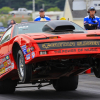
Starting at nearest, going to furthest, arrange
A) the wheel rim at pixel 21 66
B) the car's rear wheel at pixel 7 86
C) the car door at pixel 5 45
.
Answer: the wheel rim at pixel 21 66 → the car door at pixel 5 45 → the car's rear wheel at pixel 7 86

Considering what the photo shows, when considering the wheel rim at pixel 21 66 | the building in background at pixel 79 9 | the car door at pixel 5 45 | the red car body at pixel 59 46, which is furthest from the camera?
the building in background at pixel 79 9

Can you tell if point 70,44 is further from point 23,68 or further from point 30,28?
point 30,28

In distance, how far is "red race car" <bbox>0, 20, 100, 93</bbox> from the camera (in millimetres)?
5727

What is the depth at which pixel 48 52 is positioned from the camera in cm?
570

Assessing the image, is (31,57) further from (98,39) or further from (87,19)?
(87,19)

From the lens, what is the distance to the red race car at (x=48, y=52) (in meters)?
5.73

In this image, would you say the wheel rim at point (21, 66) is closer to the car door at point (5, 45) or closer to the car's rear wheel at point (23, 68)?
the car's rear wheel at point (23, 68)

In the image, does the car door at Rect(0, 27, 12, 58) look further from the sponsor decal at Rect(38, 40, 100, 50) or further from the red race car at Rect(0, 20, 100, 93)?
the sponsor decal at Rect(38, 40, 100, 50)

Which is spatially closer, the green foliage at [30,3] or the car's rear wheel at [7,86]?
the car's rear wheel at [7,86]

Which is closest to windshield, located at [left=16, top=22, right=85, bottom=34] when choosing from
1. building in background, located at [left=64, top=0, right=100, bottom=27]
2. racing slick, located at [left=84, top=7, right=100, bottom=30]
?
racing slick, located at [left=84, top=7, right=100, bottom=30]

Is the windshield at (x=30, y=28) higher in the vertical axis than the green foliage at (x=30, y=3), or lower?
higher

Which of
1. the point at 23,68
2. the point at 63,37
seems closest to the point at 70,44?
the point at 63,37

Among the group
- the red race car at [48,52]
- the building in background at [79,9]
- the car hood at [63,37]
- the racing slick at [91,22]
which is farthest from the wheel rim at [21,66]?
the building in background at [79,9]

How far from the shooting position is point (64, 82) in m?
7.98
